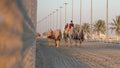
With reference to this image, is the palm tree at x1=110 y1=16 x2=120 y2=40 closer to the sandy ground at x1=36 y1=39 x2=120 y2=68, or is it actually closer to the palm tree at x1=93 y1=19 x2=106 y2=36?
the palm tree at x1=93 y1=19 x2=106 y2=36

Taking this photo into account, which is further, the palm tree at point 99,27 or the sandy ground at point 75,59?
the palm tree at point 99,27

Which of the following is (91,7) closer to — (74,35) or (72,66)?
(74,35)

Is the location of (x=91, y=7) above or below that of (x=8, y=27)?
above

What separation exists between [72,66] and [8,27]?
12.4 metres

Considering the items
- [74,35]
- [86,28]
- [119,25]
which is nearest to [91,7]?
[119,25]

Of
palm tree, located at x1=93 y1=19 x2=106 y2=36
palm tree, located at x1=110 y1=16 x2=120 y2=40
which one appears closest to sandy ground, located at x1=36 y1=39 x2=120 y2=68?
palm tree, located at x1=110 y1=16 x2=120 y2=40

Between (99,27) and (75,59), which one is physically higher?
(99,27)

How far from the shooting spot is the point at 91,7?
8138 cm

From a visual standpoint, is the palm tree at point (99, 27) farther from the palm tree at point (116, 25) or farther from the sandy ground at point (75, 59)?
the sandy ground at point (75, 59)

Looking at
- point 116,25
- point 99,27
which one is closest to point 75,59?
point 116,25

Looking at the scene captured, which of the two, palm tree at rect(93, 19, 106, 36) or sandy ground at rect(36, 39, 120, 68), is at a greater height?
palm tree at rect(93, 19, 106, 36)

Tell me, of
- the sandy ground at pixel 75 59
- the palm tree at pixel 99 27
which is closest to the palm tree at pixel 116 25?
the palm tree at pixel 99 27

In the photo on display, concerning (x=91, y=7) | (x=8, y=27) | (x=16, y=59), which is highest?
(x=91, y=7)

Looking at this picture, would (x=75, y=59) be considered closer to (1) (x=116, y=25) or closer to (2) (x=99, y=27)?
(1) (x=116, y=25)
